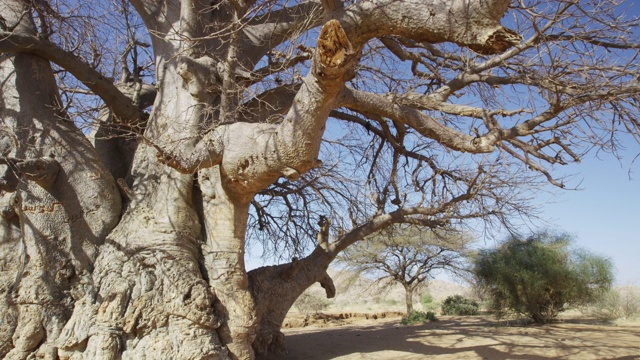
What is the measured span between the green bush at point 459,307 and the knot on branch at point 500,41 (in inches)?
556

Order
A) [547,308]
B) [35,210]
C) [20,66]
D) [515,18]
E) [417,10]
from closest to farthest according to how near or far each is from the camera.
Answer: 1. [417,10]
2. [515,18]
3. [35,210]
4. [20,66]
5. [547,308]

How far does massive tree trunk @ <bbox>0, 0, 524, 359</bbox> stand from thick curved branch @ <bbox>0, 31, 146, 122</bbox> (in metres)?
0.03

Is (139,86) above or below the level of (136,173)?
above

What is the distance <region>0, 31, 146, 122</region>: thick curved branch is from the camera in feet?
16.0

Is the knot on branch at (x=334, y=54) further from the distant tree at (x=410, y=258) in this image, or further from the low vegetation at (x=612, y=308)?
the distant tree at (x=410, y=258)

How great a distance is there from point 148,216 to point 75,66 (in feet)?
6.21

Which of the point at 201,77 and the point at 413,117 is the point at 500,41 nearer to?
the point at 413,117

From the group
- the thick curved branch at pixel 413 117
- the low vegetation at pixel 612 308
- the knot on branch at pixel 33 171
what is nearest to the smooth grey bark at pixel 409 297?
the low vegetation at pixel 612 308

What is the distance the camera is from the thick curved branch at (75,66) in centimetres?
488

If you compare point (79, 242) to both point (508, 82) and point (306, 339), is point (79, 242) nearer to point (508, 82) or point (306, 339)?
point (306, 339)

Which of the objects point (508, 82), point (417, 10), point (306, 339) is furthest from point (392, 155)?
point (417, 10)

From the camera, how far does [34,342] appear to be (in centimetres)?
440

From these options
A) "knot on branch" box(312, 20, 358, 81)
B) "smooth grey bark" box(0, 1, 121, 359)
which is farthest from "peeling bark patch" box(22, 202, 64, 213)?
"knot on branch" box(312, 20, 358, 81)

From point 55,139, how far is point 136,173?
0.87 meters
